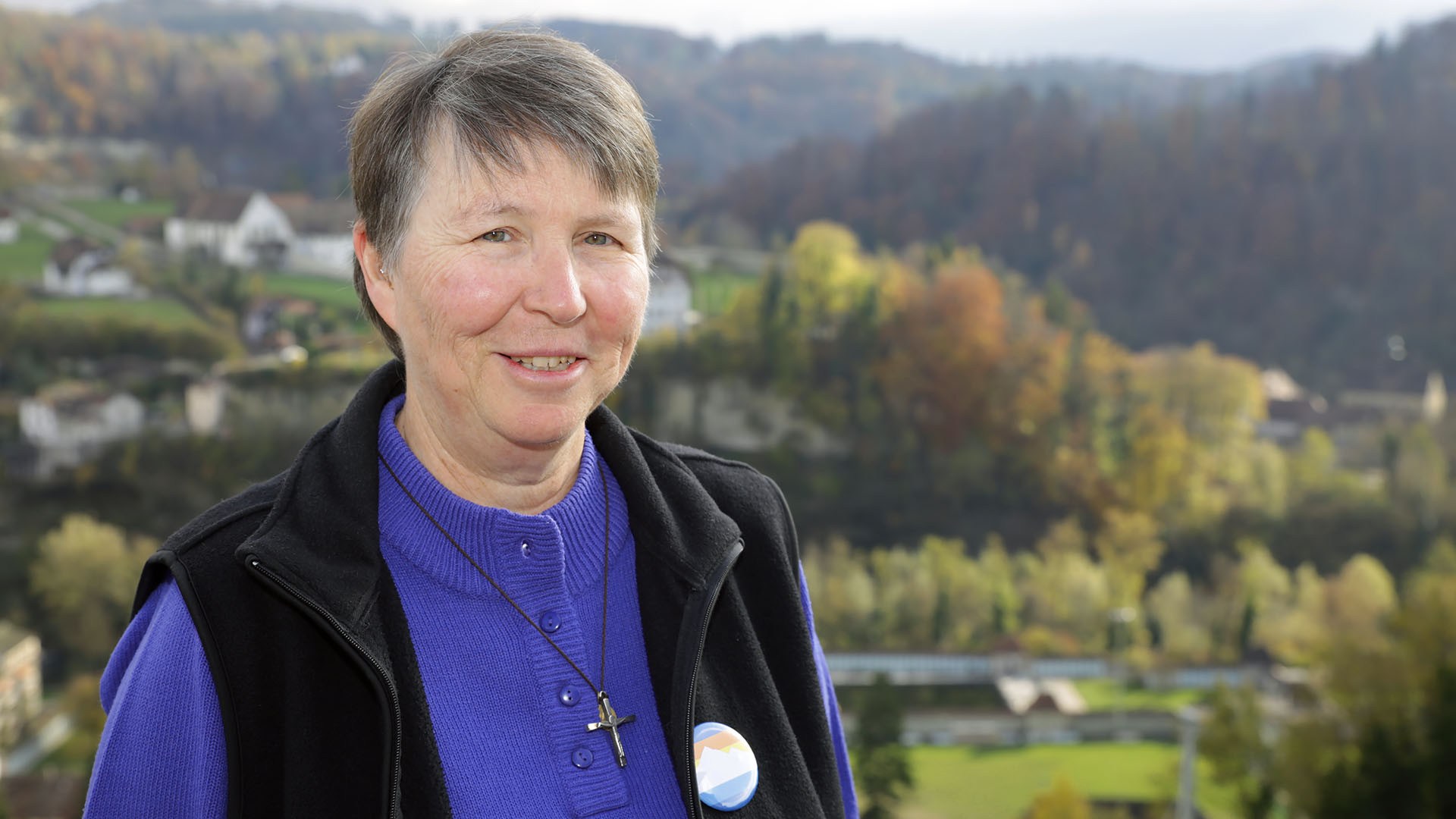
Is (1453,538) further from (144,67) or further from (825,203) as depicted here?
(144,67)

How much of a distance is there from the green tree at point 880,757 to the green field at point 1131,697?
5.49 m

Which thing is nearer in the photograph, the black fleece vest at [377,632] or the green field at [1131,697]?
the black fleece vest at [377,632]

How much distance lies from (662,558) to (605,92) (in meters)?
0.40

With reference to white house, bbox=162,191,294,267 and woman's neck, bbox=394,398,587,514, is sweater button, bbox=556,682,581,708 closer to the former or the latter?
woman's neck, bbox=394,398,587,514

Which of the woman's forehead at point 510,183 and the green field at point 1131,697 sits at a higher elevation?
the woman's forehead at point 510,183

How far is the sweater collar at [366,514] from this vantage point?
87 centimetres

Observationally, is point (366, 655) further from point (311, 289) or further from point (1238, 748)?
point (311, 289)

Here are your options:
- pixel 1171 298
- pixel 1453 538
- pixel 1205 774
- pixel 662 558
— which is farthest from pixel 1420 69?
pixel 662 558

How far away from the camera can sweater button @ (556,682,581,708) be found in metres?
0.97

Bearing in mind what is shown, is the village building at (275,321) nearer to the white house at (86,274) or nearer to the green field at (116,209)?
the white house at (86,274)

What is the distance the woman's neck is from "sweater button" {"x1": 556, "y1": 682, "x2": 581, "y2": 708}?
0.16 m

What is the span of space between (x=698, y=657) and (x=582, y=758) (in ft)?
0.42

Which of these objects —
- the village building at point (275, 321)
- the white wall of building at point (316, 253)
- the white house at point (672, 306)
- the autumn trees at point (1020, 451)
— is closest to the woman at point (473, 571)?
the autumn trees at point (1020, 451)

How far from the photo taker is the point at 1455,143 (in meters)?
43.2
